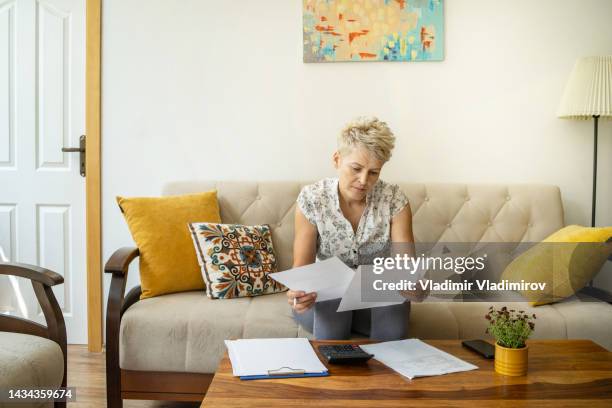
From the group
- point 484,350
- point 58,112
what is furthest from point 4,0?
point 484,350

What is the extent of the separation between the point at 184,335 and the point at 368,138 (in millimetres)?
968

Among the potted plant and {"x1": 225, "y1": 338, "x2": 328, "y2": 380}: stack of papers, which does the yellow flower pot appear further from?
{"x1": 225, "y1": 338, "x2": 328, "y2": 380}: stack of papers

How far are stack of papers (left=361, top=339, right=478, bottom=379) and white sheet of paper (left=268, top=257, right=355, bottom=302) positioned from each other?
0.68ft

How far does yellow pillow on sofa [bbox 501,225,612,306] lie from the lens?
213 cm

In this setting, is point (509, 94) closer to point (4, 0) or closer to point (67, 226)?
point (67, 226)

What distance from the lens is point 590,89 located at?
2.54 m

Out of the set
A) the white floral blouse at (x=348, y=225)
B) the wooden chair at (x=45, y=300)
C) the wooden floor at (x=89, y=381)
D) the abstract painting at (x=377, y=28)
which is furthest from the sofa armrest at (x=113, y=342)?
the abstract painting at (x=377, y=28)

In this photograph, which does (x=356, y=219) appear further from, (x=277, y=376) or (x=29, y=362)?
(x=29, y=362)

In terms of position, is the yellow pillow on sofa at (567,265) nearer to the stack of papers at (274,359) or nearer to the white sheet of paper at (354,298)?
the white sheet of paper at (354,298)

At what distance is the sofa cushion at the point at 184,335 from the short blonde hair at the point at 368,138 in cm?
69

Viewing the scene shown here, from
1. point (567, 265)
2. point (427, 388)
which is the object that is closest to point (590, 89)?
point (567, 265)

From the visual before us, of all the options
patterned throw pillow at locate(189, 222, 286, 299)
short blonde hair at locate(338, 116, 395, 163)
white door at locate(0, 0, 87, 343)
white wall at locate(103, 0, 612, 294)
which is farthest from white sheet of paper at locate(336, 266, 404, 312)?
white door at locate(0, 0, 87, 343)

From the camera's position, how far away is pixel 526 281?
2.19 meters

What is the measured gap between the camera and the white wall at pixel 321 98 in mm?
2734
